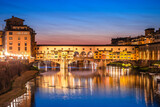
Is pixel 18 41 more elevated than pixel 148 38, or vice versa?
pixel 148 38

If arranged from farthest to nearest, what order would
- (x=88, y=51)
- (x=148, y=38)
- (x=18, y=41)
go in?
1. (x=148, y=38)
2. (x=88, y=51)
3. (x=18, y=41)

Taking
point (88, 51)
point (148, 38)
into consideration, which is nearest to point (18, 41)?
point (88, 51)

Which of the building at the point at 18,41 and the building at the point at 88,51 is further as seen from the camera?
the building at the point at 88,51

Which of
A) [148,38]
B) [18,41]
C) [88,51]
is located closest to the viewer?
[18,41]

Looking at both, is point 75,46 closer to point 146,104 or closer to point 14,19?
point 14,19

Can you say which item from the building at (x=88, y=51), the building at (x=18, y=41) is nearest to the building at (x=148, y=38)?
the building at (x=88, y=51)

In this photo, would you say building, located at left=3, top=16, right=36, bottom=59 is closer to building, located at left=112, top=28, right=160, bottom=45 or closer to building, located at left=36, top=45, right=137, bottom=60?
building, located at left=36, top=45, right=137, bottom=60

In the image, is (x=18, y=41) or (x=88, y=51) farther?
(x=88, y=51)

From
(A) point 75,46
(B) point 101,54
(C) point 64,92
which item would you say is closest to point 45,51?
(A) point 75,46

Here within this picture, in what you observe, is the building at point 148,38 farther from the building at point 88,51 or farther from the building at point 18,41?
the building at point 18,41

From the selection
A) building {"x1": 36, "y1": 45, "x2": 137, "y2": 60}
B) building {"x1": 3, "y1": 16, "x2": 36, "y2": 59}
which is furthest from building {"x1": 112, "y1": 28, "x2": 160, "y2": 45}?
building {"x1": 3, "y1": 16, "x2": 36, "y2": 59}

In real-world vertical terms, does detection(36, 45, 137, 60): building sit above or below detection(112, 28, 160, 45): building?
below

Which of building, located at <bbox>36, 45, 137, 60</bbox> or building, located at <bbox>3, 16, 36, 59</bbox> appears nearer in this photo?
building, located at <bbox>3, 16, 36, 59</bbox>

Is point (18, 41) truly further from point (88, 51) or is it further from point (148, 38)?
point (148, 38)
